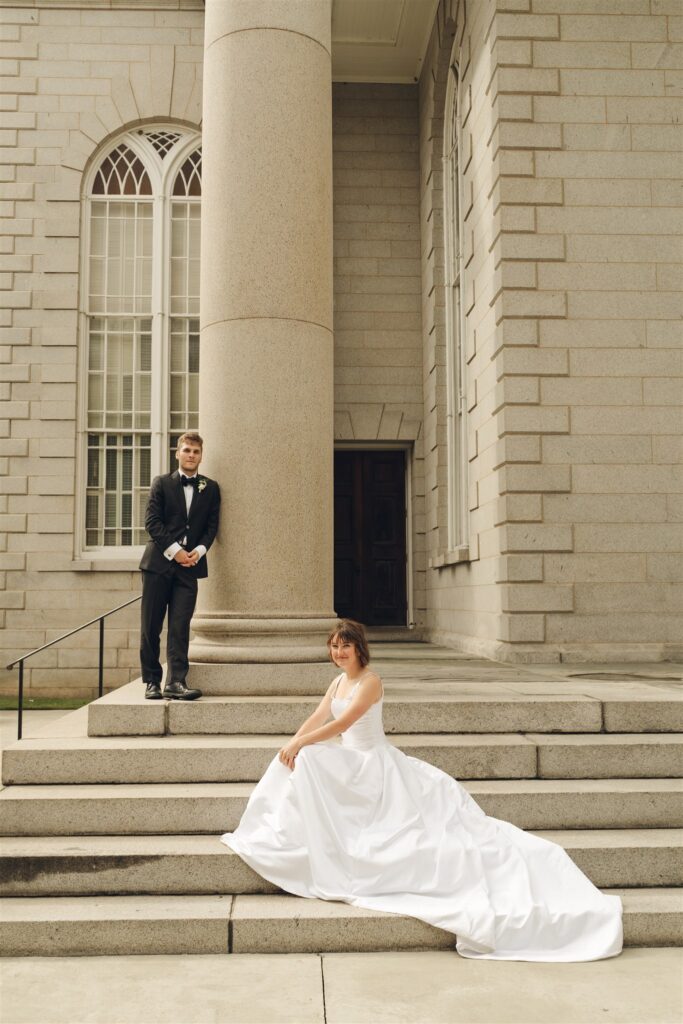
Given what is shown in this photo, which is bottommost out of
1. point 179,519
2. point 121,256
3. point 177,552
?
point 177,552

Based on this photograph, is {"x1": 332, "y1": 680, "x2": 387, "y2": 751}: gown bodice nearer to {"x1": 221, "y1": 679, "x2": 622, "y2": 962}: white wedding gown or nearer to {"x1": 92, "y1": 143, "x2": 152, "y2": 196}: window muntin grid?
{"x1": 221, "y1": 679, "x2": 622, "y2": 962}: white wedding gown

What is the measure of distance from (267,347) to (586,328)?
205 inches

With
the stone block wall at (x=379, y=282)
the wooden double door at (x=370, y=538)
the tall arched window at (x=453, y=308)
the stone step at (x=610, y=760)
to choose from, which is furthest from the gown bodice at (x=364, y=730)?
the wooden double door at (x=370, y=538)

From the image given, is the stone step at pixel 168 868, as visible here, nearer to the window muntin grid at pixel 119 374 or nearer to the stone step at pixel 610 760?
the stone step at pixel 610 760

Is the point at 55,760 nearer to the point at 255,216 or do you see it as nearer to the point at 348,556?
the point at 255,216

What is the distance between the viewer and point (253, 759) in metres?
6.25

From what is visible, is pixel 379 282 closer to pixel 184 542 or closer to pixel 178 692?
pixel 184 542

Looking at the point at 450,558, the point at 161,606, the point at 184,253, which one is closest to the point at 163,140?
the point at 184,253

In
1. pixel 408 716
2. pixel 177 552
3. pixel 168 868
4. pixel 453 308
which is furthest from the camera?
pixel 453 308

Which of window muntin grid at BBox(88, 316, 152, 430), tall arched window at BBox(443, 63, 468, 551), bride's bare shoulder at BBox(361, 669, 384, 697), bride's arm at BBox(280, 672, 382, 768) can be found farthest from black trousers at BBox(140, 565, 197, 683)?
window muntin grid at BBox(88, 316, 152, 430)

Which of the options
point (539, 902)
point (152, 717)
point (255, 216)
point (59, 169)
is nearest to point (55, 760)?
point (152, 717)

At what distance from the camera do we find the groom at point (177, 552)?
23.7ft

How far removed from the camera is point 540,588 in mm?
10969

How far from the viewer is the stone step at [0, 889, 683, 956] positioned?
16.0 ft
